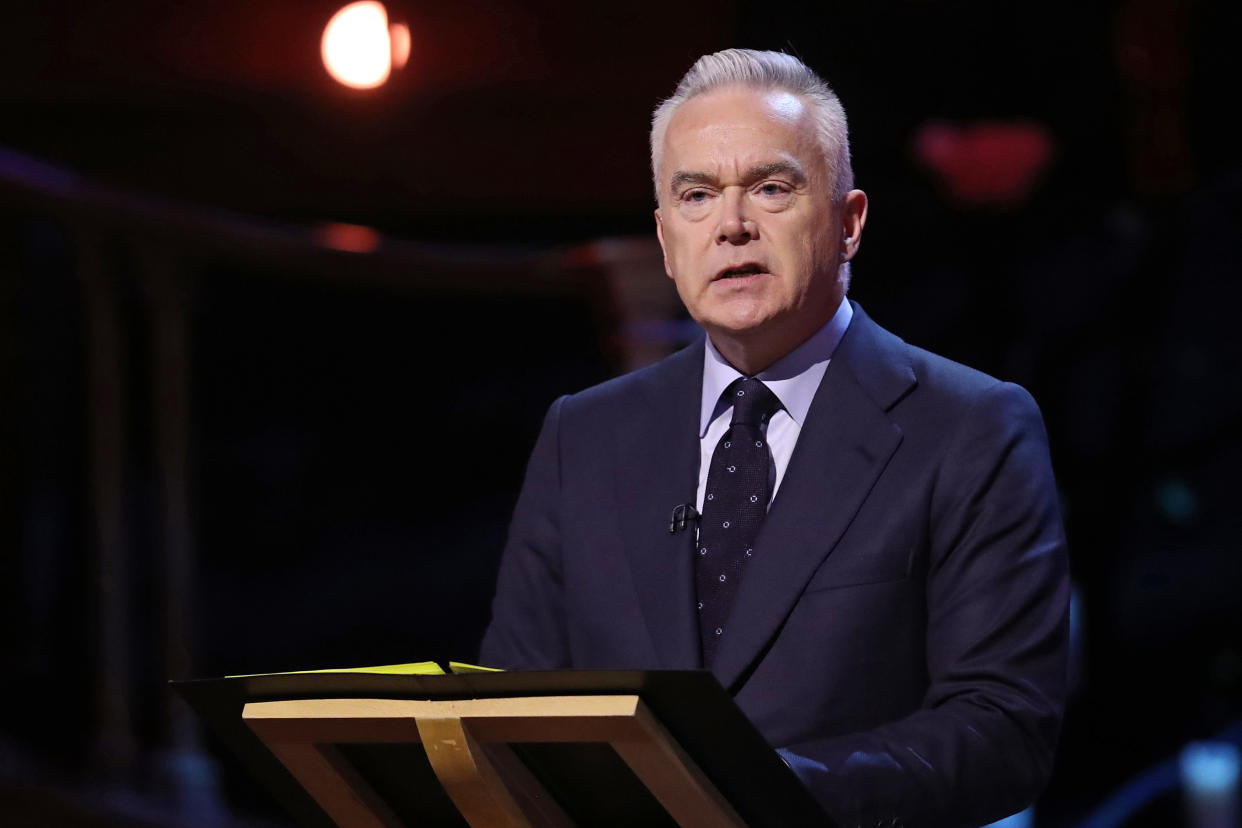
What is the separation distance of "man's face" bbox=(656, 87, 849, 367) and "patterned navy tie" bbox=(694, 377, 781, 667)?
0.08m

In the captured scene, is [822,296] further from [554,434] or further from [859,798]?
[859,798]

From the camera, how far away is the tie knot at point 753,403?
57.2 inches

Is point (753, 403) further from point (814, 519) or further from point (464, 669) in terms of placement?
point (464, 669)

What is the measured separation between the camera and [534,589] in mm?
1533

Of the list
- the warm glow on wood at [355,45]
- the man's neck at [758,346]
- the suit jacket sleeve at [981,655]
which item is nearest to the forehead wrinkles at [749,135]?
the man's neck at [758,346]

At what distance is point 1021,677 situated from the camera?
51.3 inches

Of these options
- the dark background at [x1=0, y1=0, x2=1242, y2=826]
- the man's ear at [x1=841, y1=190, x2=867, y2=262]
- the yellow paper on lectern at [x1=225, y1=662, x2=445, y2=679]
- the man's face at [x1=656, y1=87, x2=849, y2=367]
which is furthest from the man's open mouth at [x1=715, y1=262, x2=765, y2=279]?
the dark background at [x1=0, y1=0, x2=1242, y2=826]

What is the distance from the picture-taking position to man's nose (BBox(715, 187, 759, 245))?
1373 mm

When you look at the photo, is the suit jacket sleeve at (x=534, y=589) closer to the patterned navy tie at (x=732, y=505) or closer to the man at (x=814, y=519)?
the man at (x=814, y=519)

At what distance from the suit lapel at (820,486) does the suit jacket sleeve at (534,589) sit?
0.71 ft

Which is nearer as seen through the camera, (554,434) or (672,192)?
(672,192)

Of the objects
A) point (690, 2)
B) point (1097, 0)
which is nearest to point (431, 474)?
point (690, 2)

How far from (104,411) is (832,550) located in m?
1.35

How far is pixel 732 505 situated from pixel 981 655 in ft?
0.87
